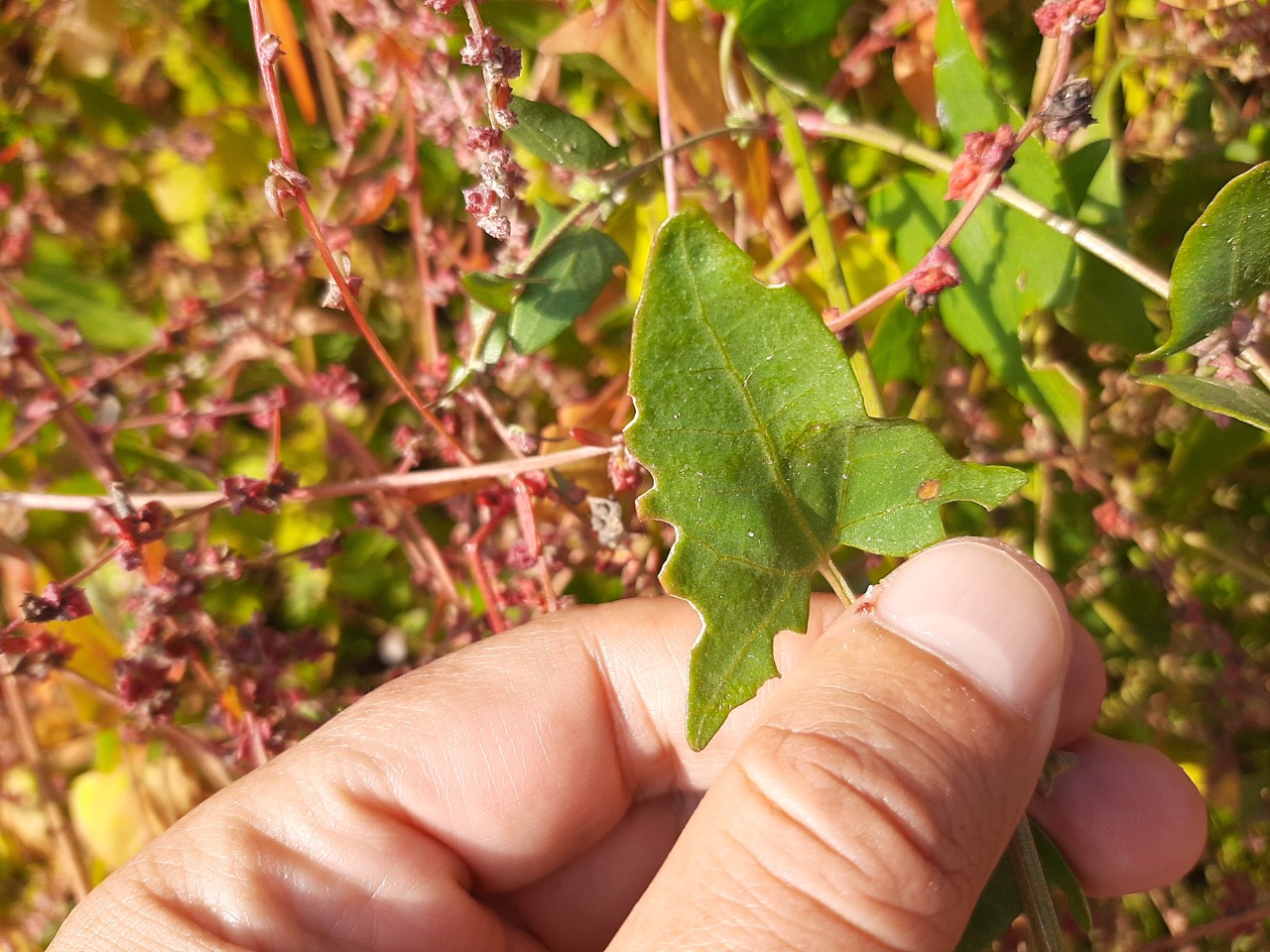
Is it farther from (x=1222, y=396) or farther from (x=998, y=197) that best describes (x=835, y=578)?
(x=998, y=197)

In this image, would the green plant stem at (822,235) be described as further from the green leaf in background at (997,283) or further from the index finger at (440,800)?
the index finger at (440,800)

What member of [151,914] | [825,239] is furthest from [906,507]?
[151,914]

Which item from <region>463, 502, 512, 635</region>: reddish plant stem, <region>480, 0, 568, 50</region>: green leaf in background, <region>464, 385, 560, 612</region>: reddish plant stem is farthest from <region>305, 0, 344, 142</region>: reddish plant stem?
<region>463, 502, 512, 635</region>: reddish plant stem

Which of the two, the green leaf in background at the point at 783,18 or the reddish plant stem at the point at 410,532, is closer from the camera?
the green leaf in background at the point at 783,18

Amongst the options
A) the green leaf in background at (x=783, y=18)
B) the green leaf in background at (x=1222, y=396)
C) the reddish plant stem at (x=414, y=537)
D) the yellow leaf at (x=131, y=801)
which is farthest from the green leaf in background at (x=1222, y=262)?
the yellow leaf at (x=131, y=801)

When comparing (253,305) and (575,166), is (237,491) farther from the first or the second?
(253,305)

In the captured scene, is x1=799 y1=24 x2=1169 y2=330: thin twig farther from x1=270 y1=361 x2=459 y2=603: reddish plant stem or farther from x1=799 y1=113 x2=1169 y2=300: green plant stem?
x1=270 y1=361 x2=459 y2=603: reddish plant stem

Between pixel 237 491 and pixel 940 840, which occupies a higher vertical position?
pixel 237 491
